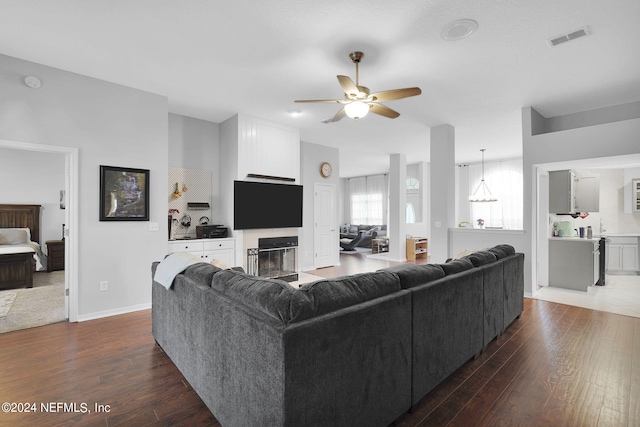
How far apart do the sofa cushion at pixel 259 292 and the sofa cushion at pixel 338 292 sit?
1.8 inches

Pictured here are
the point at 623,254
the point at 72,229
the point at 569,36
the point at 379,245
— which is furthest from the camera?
the point at 379,245

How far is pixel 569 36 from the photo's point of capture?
2.82m

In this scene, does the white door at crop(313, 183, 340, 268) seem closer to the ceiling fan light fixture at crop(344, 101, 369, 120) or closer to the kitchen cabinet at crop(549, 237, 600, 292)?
the ceiling fan light fixture at crop(344, 101, 369, 120)

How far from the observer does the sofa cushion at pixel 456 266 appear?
2.35 m

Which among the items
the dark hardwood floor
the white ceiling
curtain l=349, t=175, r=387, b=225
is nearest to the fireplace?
the dark hardwood floor

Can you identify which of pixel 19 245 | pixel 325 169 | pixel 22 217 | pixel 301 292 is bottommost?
pixel 19 245

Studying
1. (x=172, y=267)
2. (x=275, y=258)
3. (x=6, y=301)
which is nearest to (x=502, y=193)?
(x=275, y=258)

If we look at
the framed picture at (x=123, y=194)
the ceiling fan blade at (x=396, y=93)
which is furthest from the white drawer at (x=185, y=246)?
the ceiling fan blade at (x=396, y=93)

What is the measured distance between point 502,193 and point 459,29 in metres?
7.53

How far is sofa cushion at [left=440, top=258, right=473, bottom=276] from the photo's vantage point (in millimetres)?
2354

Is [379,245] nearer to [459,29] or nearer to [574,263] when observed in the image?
[574,263]

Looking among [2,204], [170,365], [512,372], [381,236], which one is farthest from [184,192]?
[381,236]

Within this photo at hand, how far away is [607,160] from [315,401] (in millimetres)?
5185

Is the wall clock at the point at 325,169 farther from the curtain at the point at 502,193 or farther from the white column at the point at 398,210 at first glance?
the curtain at the point at 502,193
